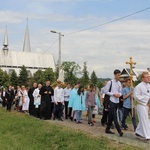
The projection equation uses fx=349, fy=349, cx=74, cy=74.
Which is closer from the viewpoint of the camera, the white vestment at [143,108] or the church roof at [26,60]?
the white vestment at [143,108]

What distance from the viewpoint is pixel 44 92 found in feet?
54.6

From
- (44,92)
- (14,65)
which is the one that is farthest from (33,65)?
(44,92)

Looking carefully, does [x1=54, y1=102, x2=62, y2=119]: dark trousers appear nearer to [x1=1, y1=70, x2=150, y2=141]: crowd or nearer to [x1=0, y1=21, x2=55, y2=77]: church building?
[x1=1, y1=70, x2=150, y2=141]: crowd

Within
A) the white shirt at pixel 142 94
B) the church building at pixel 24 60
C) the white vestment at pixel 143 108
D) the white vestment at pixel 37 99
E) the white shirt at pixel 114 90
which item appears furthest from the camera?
the church building at pixel 24 60

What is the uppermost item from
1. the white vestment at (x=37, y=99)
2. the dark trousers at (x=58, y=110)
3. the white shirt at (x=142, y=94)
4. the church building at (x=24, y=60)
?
the church building at (x=24, y=60)

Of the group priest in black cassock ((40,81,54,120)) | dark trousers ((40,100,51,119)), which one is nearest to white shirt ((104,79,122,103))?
priest in black cassock ((40,81,54,120))

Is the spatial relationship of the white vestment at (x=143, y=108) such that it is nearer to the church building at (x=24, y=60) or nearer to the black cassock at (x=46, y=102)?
the black cassock at (x=46, y=102)

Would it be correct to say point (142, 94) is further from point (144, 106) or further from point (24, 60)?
point (24, 60)

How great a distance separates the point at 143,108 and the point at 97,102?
6555 mm

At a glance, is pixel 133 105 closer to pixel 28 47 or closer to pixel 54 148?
pixel 54 148

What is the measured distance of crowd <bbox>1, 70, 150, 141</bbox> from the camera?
9617 millimetres

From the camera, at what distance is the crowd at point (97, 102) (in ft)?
31.6

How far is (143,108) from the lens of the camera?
9508 millimetres

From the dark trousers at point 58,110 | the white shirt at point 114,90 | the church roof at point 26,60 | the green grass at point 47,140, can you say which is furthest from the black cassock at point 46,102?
the church roof at point 26,60
